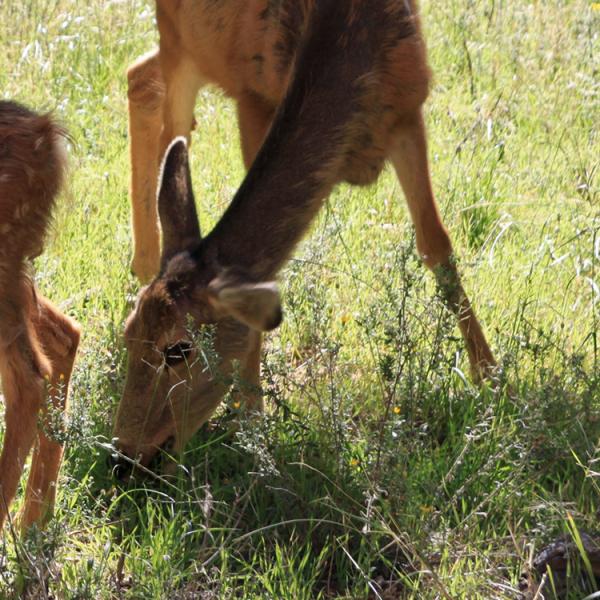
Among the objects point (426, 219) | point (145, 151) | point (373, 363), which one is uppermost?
point (145, 151)

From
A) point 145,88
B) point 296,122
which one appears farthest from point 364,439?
point 145,88

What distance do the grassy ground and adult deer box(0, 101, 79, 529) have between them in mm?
160


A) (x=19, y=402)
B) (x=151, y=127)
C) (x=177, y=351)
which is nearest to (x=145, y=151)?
(x=151, y=127)

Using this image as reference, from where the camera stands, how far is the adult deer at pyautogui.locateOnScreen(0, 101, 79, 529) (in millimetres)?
4746

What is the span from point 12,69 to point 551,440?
5213mm

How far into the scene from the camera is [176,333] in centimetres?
495

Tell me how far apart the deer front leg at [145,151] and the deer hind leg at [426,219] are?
58.0 inches

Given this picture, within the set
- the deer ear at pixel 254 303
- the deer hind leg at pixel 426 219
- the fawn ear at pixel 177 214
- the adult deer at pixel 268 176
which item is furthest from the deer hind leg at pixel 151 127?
the deer ear at pixel 254 303

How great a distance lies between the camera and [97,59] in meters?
8.88

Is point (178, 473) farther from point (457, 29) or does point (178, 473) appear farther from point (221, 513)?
point (457, 29)

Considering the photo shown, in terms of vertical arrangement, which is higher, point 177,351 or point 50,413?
point 177,351

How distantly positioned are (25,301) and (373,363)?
5.88ft

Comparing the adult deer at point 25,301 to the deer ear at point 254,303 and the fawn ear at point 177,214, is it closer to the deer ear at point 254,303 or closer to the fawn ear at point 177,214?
the fawn ear at point 177,214

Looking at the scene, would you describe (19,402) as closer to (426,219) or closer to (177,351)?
(177,351)
